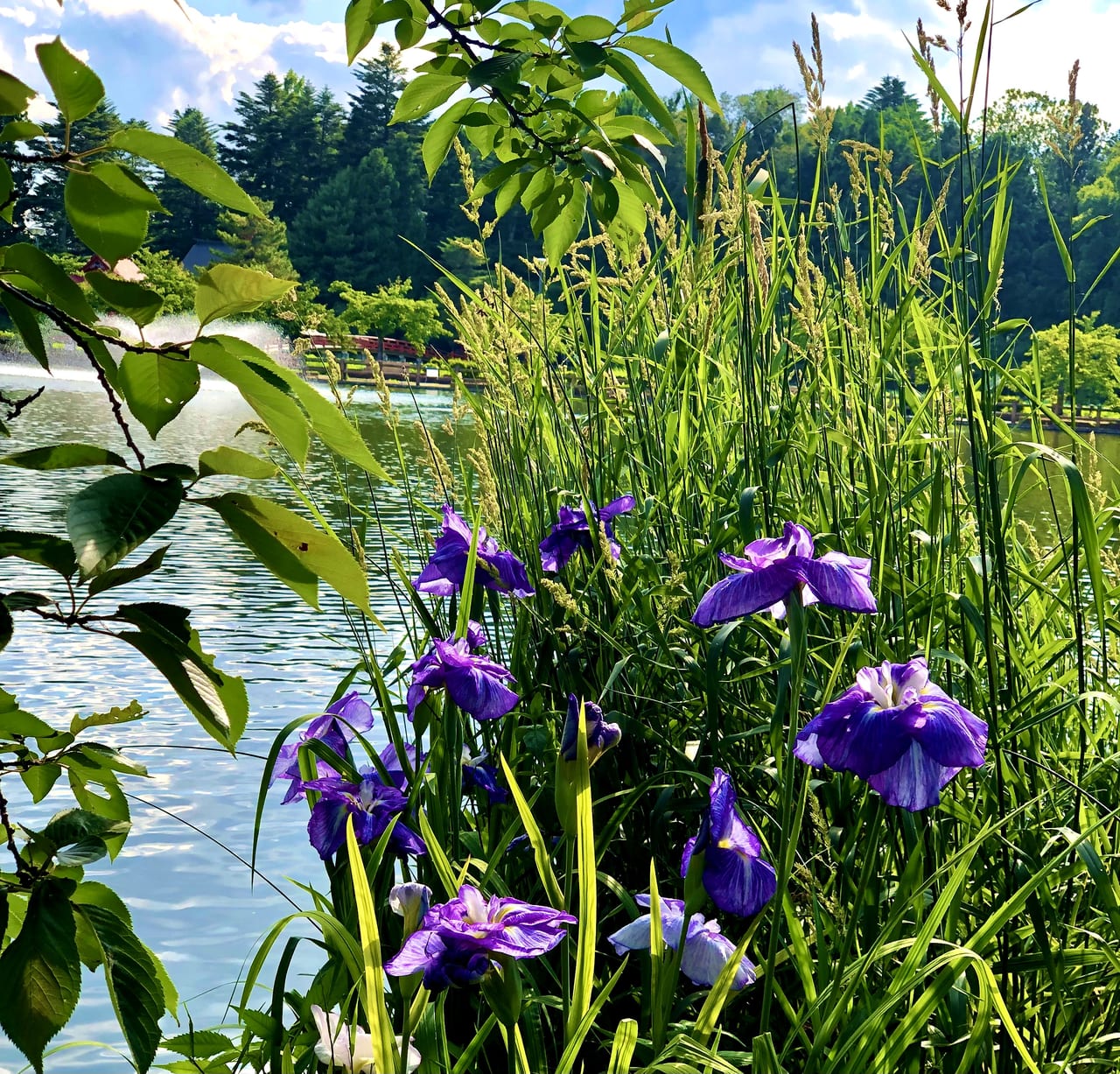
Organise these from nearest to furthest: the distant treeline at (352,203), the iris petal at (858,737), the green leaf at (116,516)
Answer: the green leaf at (116,516), the iris petal at (858,737), the distant treeline at (352,203)

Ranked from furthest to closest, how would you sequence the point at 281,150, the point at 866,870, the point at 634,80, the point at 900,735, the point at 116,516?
the point at 281,150, the point at 634,80, the point at 866,870, the point at 900,735, the point at 116,516

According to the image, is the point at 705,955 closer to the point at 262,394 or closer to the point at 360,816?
the point at 360,816

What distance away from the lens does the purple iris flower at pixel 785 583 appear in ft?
2.99

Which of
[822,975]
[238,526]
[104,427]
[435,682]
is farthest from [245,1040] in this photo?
[104,427]

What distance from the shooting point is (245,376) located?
54cm

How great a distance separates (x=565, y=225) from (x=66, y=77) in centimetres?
85

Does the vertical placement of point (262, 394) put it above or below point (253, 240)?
below

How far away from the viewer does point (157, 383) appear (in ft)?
1.86

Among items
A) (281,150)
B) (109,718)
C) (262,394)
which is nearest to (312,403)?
(262,394)

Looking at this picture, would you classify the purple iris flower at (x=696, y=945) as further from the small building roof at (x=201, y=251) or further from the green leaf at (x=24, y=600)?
the small building roof at (x=201, y=251)

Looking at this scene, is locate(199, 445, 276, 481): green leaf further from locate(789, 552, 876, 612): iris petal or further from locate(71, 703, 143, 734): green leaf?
locate(789, 552, 876, 612): iris petal

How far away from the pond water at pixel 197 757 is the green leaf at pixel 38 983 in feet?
Answer: 0.61

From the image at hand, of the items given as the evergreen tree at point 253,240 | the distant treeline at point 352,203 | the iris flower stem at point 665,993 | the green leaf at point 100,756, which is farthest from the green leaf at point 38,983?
the evergreen tree at point 253,240

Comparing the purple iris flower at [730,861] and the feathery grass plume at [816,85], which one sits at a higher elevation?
the feathery grass plume at [816,85]
